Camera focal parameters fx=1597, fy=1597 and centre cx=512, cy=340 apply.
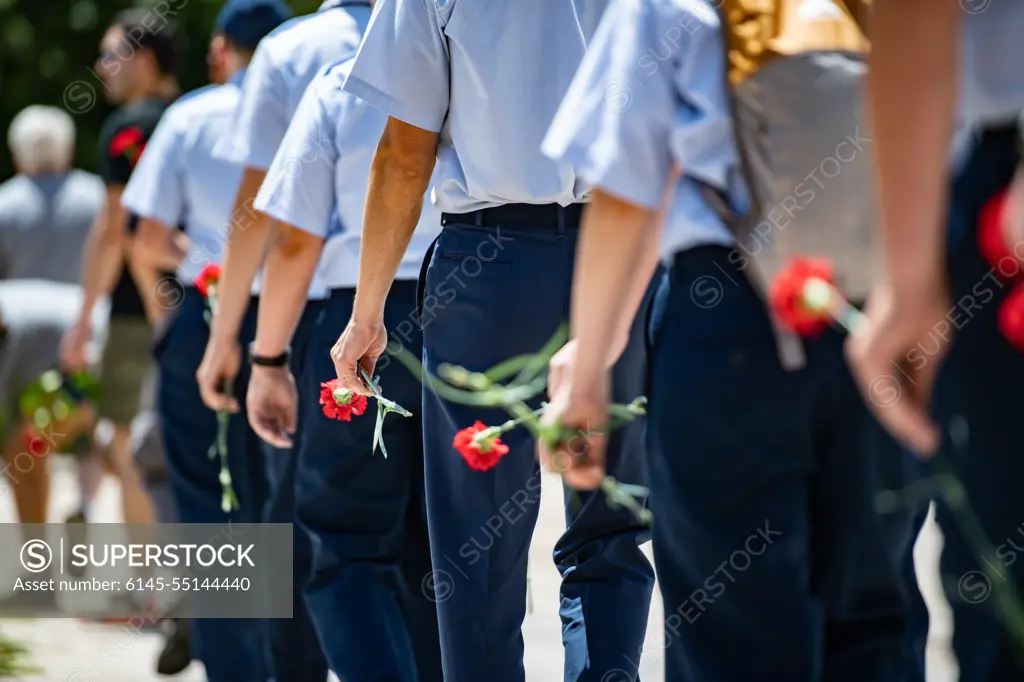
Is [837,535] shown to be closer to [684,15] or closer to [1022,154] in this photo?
[1022,154]

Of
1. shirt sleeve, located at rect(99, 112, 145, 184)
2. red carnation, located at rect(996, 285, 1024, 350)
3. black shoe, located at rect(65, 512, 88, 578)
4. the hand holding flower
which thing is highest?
red carnation, located at rect(996, 285, 1024, 350)

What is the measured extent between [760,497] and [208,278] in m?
2.82

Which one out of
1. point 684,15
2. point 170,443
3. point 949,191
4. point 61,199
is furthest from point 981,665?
point 61,199

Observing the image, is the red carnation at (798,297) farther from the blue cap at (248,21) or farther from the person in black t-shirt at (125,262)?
the person in black t-shirt at (125,262)

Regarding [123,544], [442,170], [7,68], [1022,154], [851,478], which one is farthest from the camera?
[7,68]

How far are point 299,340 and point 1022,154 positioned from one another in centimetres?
267

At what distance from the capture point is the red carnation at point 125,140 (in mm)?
6207

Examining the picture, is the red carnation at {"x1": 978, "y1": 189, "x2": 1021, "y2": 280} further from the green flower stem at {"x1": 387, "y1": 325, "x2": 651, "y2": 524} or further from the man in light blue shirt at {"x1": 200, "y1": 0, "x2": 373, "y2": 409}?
the man in light blue shirt at {"x1": 200, "y1": 0, "x2": 373, "y2": 409}

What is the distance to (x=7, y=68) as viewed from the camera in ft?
48.4

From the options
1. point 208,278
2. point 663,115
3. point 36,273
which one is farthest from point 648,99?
point 36,273

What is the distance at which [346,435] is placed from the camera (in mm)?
3920

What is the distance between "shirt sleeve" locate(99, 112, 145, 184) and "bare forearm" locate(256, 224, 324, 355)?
7.83 feet

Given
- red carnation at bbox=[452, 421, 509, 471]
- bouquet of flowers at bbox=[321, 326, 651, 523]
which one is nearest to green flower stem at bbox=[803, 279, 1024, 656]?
bouquet of flowers at bbox=[321, 326, 651, 523]

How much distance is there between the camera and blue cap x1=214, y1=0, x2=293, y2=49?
5.10 meters
